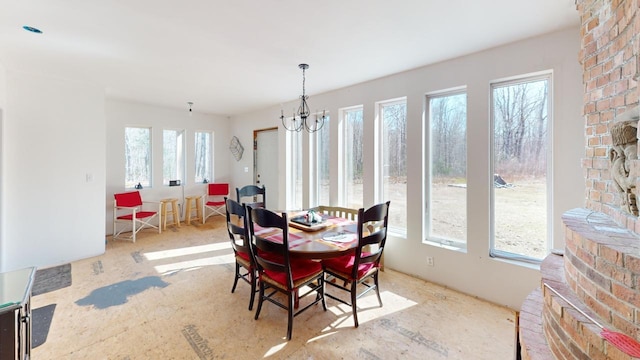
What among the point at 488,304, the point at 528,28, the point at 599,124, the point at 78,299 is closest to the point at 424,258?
the point at 488,304

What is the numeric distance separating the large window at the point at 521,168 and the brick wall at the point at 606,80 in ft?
2.96

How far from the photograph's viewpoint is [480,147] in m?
2.66

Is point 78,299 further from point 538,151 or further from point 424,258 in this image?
point 538,151

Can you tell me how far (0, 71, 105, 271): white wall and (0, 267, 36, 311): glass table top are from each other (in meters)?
2.74

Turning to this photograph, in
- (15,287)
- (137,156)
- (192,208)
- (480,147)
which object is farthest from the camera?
(192,208)

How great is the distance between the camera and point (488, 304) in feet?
8.41

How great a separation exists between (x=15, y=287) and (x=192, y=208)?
484 centimetres

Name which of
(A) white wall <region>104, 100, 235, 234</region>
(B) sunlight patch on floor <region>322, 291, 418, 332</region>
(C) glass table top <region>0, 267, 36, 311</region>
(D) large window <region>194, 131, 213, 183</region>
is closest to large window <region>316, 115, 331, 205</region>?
(B) sunlight patch on floor <region>322, 291, 418, 332</region>

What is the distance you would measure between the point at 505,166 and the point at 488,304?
1.38 meters

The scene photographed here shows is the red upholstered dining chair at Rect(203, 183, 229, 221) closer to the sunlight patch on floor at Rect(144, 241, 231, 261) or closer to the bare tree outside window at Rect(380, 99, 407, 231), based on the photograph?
the sunlight patch on floor at Rect(144, 241, 231, 261)

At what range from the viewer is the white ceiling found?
189 cm

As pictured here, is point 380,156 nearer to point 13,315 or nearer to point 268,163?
point 268,163

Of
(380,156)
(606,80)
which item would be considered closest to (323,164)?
(380,156)

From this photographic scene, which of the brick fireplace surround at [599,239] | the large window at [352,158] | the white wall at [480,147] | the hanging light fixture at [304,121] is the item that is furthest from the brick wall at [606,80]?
the hanging light fixture at [304,121]
